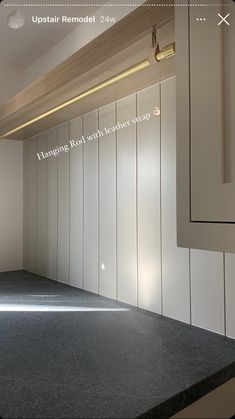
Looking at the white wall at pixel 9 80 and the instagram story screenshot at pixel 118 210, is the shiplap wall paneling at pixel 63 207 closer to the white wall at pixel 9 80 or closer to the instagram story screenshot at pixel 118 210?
the instagram story screenshot at pixel 118 210

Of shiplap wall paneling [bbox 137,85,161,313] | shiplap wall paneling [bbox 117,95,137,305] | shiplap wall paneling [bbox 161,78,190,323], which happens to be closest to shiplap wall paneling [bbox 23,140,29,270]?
shiplap wall paneling [bbox 117,95,137,305]

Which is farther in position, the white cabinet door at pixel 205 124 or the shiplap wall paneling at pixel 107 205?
the shiplap wall paneling at pixel 107 205

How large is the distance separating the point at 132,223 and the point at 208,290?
387 millimetres

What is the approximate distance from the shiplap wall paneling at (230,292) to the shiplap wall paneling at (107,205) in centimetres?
50

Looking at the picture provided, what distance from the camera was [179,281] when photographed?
104cm

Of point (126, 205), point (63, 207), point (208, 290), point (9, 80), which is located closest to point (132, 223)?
point (126, 205)

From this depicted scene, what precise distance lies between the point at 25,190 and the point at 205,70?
1.54m

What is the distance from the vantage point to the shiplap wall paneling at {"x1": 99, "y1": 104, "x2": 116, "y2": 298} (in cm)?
130

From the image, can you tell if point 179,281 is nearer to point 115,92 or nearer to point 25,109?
point 115,92

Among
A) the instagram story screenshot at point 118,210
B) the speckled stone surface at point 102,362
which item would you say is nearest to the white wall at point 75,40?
the instagram story screenshot at point 118,210

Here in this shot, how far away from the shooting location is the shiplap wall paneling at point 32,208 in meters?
A: 1.82

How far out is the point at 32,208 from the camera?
1852mm

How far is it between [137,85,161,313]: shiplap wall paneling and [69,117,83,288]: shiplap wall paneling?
388 mm

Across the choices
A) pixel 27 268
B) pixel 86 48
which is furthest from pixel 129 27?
pixel 27 268
